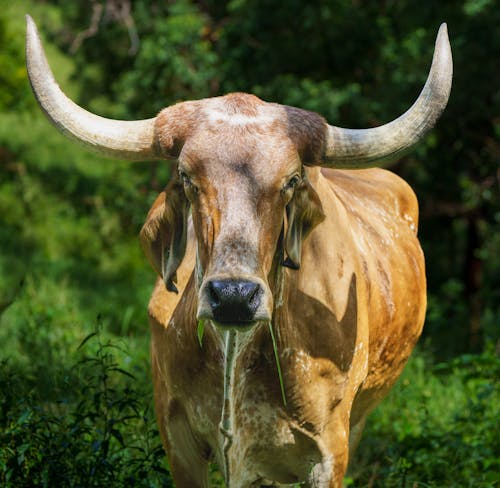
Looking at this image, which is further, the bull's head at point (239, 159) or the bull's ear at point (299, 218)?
the bull's ear at point (299, 218)

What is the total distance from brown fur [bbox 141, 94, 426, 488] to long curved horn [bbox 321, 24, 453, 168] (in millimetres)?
92

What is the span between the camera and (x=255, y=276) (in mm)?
3553

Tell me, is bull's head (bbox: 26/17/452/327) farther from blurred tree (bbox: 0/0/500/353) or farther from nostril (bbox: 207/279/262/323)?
blurred tree (bbox: 0/0/500/353)

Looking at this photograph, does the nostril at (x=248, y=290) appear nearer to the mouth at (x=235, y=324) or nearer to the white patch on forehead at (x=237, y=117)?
the mouth at (x=235, y=324)

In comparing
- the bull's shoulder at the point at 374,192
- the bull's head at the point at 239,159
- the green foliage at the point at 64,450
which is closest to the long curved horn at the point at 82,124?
the bull's head at the point at 239,159

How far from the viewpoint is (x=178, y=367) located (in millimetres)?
4344

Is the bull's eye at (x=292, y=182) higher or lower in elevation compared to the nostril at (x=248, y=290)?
higher

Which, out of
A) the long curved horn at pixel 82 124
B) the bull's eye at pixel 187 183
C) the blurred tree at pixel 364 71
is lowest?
the bull's eye at pixel 187 183

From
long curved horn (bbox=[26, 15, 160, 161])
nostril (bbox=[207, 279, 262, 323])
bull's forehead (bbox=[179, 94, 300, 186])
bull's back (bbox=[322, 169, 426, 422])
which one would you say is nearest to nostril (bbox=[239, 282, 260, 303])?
nostril (bbox=[207, 279, 262, 323])

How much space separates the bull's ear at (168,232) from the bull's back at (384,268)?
3.23ft

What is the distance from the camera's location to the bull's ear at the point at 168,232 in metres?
4.23

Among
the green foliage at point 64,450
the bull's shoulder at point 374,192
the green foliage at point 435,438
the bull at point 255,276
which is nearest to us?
the bull at point 255,276

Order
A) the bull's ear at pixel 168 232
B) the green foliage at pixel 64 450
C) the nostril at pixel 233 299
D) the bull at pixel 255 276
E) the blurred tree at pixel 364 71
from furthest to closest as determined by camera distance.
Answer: the blurred tree at pixel 364 71 → the green foliage at pixel 64 450 → the bull's ear at pixel 168 232 → the bull at pixel 255 276 → the nostril at pixel 233 299

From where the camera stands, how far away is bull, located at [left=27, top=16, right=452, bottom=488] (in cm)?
373
